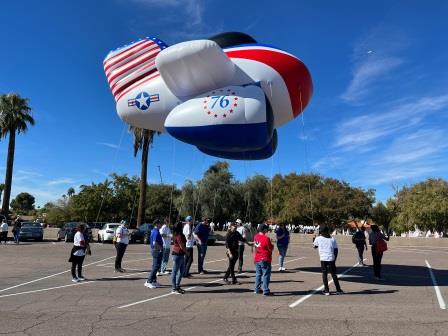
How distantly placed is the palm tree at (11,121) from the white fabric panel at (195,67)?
106ft

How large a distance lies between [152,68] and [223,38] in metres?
2.07

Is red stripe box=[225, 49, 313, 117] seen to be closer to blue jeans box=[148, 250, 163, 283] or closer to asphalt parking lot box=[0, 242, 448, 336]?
asphalt parking lot box=[0, 242, 448, 336]

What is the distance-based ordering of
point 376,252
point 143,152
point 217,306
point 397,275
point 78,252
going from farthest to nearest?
point 143,152, point 397,275, point 376,252, point 78,252, point 217,306

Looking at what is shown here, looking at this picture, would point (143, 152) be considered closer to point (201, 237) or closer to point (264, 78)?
point (201, 237)

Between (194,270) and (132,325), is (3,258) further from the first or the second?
(132,325)

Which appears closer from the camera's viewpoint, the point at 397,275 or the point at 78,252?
the point at 78,252

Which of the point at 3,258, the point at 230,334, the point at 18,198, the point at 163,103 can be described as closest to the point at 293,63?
the point at 163,103

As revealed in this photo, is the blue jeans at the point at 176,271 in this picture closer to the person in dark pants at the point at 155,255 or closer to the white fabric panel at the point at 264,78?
the person in dark pants at the point at 155,255

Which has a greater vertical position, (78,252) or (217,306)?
(78,252)

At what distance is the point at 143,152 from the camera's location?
3791 centimetres

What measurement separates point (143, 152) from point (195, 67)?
27465mm

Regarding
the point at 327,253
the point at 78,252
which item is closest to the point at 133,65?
the point at 78,252

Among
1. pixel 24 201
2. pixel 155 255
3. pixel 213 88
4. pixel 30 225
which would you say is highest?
pixel 24 201

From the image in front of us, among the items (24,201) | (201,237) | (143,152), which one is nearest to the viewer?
(201,237)
